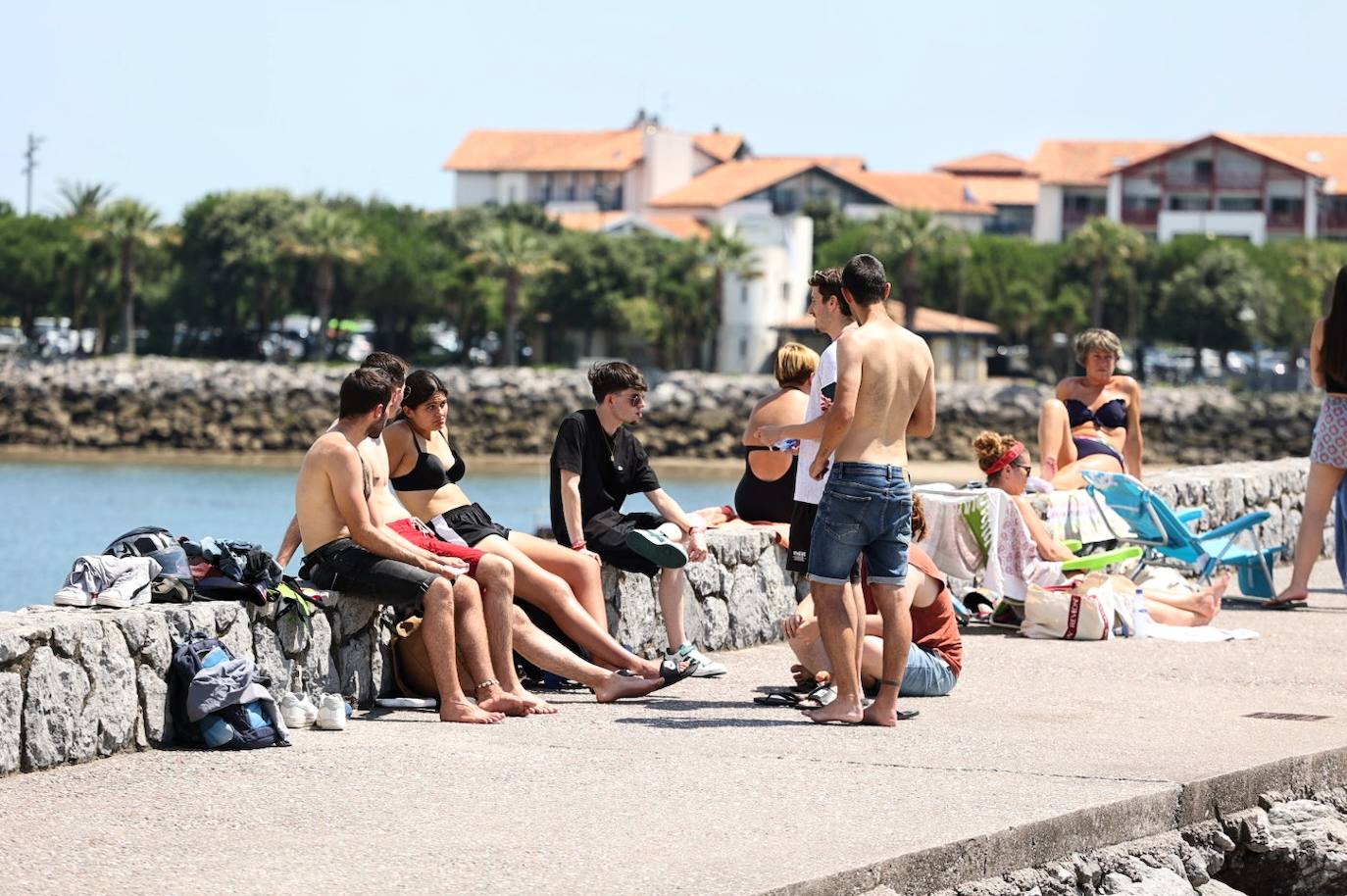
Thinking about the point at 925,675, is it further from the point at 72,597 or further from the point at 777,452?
the point at 72,597

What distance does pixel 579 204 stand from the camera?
11031cm

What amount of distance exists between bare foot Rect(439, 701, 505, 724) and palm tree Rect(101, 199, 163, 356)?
7073 centimetres

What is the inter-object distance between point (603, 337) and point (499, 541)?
2817 inches

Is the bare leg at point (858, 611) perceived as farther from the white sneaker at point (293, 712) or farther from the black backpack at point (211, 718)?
the black backpack at point (211, 718)

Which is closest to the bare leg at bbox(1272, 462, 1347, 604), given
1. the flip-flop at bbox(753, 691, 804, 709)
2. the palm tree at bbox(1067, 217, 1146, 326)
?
the flip-flop at bbox(753, 691, 804, 709)

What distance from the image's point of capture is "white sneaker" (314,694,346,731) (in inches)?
271

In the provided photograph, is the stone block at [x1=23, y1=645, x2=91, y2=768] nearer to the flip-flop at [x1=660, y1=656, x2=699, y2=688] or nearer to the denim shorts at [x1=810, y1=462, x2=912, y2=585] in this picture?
the flip-flop at [x1=660, y1=656, x2=699, y2=688]

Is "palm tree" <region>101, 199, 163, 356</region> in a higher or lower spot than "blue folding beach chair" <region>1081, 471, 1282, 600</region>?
higher

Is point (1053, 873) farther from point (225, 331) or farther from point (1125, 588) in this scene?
point (225, 331)

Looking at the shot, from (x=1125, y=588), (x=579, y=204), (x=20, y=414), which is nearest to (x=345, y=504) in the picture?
(x=1125, y=588)

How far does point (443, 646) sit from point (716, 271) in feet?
234

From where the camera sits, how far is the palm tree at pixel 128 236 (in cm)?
7556

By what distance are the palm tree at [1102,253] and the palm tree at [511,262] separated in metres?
20.6

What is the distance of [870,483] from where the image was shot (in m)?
7.01
